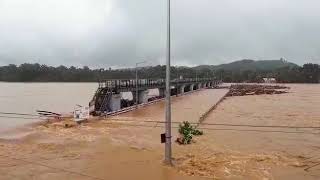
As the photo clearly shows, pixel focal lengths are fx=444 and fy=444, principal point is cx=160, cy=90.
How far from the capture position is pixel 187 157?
23.3 meters

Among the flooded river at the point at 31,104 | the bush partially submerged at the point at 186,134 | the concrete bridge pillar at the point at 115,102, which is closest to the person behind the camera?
the bush partially submerged at the point at 186,134

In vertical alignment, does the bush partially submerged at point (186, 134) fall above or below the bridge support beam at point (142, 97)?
below

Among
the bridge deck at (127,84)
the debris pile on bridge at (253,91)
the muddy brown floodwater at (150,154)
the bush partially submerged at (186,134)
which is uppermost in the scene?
the bridge deck at (127,84)

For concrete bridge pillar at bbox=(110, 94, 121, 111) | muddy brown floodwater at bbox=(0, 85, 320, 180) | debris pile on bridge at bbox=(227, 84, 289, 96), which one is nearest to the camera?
muddy brown floodwater at bbox=(0, 85, 320, 180)

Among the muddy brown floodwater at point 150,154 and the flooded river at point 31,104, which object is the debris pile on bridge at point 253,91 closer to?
the flooded river at point 31,104

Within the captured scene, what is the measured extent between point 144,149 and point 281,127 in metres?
17.3

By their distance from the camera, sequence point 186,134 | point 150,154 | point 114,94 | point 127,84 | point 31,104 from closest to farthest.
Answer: point 150,154, point 186,134, point 114,94, point 127,84, point 31,104

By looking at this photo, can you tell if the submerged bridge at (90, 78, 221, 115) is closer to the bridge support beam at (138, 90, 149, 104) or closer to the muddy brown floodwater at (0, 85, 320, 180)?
the bridge support beam at (138, 90, 149, 104)

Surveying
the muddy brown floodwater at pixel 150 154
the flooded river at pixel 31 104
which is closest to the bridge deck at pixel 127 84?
the flooded river at pixel 31 104

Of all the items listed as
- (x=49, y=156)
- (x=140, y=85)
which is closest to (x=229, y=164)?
(x=49, y=156)

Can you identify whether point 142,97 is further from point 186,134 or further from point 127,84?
point 186,134

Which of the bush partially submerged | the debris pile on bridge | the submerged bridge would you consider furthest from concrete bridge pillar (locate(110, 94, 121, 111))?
the debris pile on bridge

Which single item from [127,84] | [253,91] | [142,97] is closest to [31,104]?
[142,97]

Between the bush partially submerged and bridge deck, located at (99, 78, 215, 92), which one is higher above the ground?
bridge deck, located at (99, 78, 215, 92)
